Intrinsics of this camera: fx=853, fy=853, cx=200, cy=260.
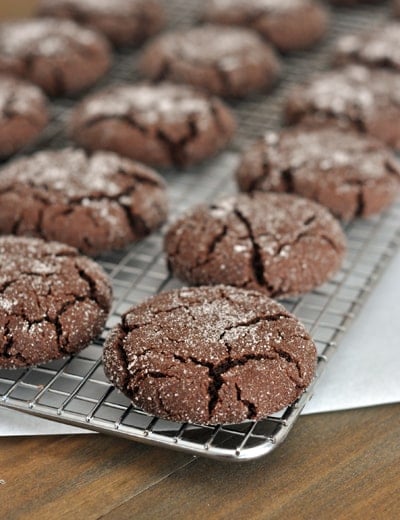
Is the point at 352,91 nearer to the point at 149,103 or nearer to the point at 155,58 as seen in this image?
the point at 149,103

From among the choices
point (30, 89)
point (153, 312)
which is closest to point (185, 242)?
point (153, 312)

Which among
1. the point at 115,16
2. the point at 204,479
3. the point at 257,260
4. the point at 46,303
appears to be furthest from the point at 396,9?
the point at 204,479

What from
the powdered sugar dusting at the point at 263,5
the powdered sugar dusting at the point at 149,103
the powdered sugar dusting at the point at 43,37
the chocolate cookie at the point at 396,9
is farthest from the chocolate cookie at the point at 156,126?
the chocolate cookie at the point at 396,9

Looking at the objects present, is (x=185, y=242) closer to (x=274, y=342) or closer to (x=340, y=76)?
(x=274, y=342)

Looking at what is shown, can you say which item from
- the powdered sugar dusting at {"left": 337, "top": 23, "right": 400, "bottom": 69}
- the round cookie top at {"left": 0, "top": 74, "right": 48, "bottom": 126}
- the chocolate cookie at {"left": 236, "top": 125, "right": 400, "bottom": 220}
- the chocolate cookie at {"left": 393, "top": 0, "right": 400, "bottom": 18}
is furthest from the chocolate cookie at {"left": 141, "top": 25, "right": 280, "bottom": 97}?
the chocolate cookie at {"left": 393, "top": 0, "right": 400, "bottom": 18}

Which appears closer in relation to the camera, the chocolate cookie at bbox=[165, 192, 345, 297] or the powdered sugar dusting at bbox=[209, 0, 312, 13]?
the chocolate cookie at bbox=[165, 192, 345, 297]

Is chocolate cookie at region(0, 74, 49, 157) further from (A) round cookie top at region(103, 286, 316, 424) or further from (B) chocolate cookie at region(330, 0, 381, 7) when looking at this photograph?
(B) chocolate cookie at region(330, 0, 381, 7)
